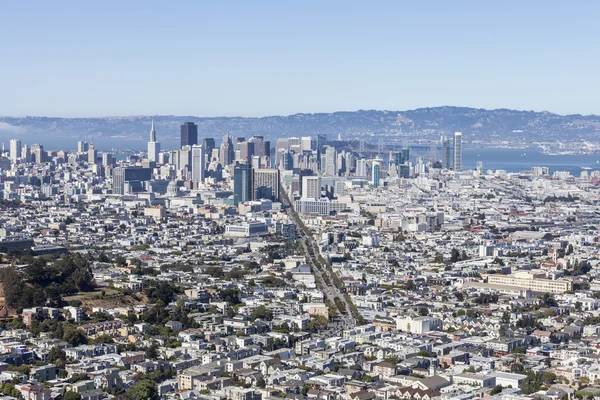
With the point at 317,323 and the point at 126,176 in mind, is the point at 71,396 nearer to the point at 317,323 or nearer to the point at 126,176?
the point at 317,323

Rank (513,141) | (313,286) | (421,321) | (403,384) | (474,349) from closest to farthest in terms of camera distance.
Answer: (403,384)
(474,349)
(421,321)
(313,286)
(513,141)

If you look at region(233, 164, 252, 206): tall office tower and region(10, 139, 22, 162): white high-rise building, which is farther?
region(10, 139, 22, 162): white high-rise building

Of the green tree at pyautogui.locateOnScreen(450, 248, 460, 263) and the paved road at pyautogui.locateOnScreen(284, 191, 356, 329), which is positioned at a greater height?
the green tree at pyautogui.locateOnScreen(450, 248, 460, 263)

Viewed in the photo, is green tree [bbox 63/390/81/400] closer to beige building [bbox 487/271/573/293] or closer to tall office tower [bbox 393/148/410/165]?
beige building [bbox 487/271/573/293]

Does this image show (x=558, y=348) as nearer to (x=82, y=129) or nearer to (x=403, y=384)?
(x=403, y=384)

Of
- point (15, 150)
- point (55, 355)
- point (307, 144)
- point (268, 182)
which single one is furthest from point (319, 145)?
point (55, 355)

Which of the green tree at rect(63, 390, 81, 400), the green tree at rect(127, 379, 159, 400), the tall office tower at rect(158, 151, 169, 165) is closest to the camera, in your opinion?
the green tree at rect(63, 390, 81, 400)

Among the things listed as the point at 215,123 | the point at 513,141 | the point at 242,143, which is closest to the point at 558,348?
the point at 242,143

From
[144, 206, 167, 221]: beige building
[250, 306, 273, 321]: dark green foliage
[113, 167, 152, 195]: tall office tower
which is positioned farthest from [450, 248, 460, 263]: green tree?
[113, 167, 152, 195]: tall office tower
